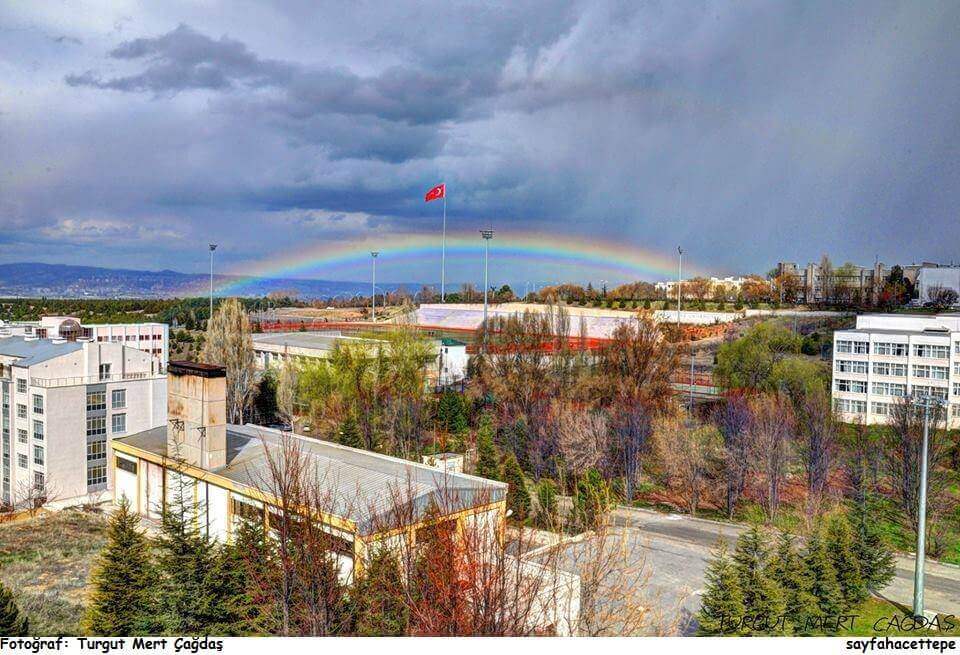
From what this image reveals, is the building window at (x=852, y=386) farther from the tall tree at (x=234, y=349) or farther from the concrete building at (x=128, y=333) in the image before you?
the concrete building at (x=128, y=333)

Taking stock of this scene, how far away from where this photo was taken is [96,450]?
12.9m

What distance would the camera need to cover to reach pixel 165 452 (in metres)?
7.86

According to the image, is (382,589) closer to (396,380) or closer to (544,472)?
(544,472)

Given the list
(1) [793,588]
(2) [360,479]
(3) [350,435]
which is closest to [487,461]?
(3) [350,435]

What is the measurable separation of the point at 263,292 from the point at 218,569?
43.5 metres

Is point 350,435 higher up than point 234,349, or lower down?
lower down

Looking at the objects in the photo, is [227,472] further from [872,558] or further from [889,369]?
[889,369]

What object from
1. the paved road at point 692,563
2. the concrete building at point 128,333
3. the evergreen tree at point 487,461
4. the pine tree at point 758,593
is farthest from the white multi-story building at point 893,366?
the concrete building at point 128,333

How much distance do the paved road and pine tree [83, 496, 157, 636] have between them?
3.48m

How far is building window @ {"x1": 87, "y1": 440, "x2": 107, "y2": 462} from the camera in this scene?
12844 millimetres

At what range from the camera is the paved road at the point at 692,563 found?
6637mm

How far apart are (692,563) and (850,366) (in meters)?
9.82

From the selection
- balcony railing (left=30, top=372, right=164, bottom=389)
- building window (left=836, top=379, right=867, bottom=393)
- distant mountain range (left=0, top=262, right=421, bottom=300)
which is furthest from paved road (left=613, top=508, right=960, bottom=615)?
distant mountain range (left=0, top=262, right=421, bottom=300)

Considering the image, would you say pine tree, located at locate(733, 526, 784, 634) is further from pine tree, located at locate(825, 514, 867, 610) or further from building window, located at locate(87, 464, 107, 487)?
building window, located at locate(87, 464, 107, 487)
